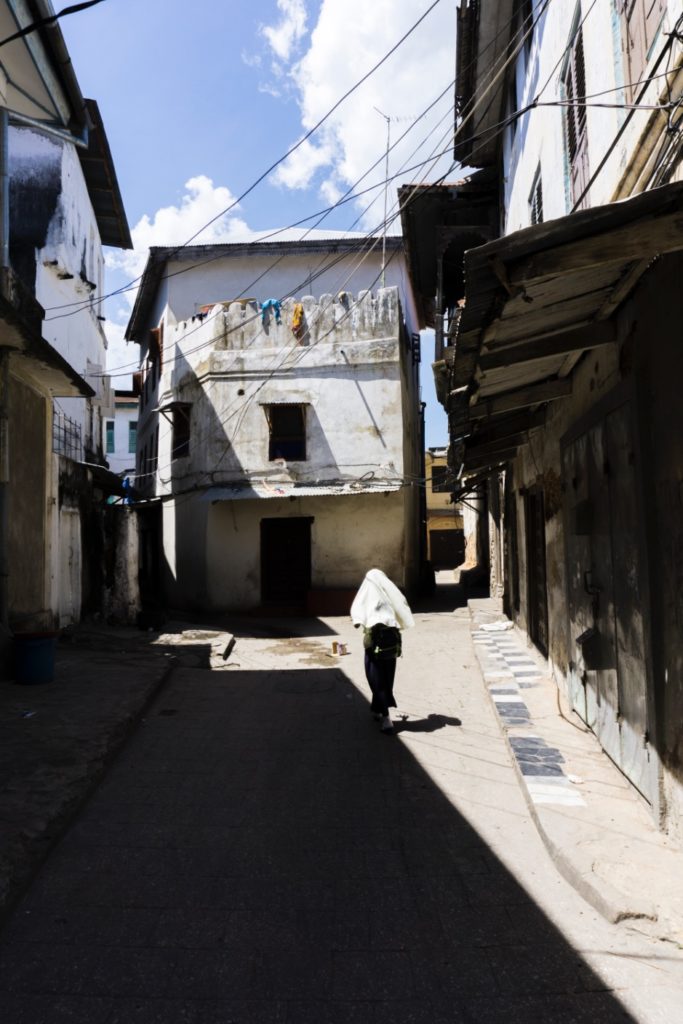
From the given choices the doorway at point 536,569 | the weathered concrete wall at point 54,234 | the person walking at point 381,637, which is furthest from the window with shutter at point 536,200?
the weathered concrete wall at point 54,234

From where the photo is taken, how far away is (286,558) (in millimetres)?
18422

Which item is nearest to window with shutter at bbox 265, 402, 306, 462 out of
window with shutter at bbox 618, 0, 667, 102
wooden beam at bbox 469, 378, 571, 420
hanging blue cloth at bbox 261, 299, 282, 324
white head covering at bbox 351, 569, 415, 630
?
hanging blue cloth at bbox 261, 299, 282, 324

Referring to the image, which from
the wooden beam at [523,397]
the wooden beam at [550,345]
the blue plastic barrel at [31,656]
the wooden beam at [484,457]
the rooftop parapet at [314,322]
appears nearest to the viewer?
the wooden beam at [550,345]

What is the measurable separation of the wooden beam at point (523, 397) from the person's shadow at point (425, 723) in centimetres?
314

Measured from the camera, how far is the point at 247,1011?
278cm

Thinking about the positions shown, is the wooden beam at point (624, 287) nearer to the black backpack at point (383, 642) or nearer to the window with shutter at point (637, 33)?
the window with shutter at point (637, 33)

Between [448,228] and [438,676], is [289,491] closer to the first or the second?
[448,228]

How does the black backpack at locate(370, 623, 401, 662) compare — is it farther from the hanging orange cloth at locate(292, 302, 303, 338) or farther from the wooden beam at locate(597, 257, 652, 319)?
the hanging orange cloth at locate(292, 302, 303, 338)

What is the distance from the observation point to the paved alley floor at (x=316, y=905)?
9.36 feet

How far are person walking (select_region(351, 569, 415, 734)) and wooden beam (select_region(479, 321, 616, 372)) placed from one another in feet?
9.08

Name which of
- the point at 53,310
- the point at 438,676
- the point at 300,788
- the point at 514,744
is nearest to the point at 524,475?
the point at 438,676

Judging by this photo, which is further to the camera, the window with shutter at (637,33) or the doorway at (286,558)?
the doorway at (286,558)

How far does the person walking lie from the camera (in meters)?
7.14

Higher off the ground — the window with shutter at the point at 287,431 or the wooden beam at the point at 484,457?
the window with shutter at the point at 287,431
